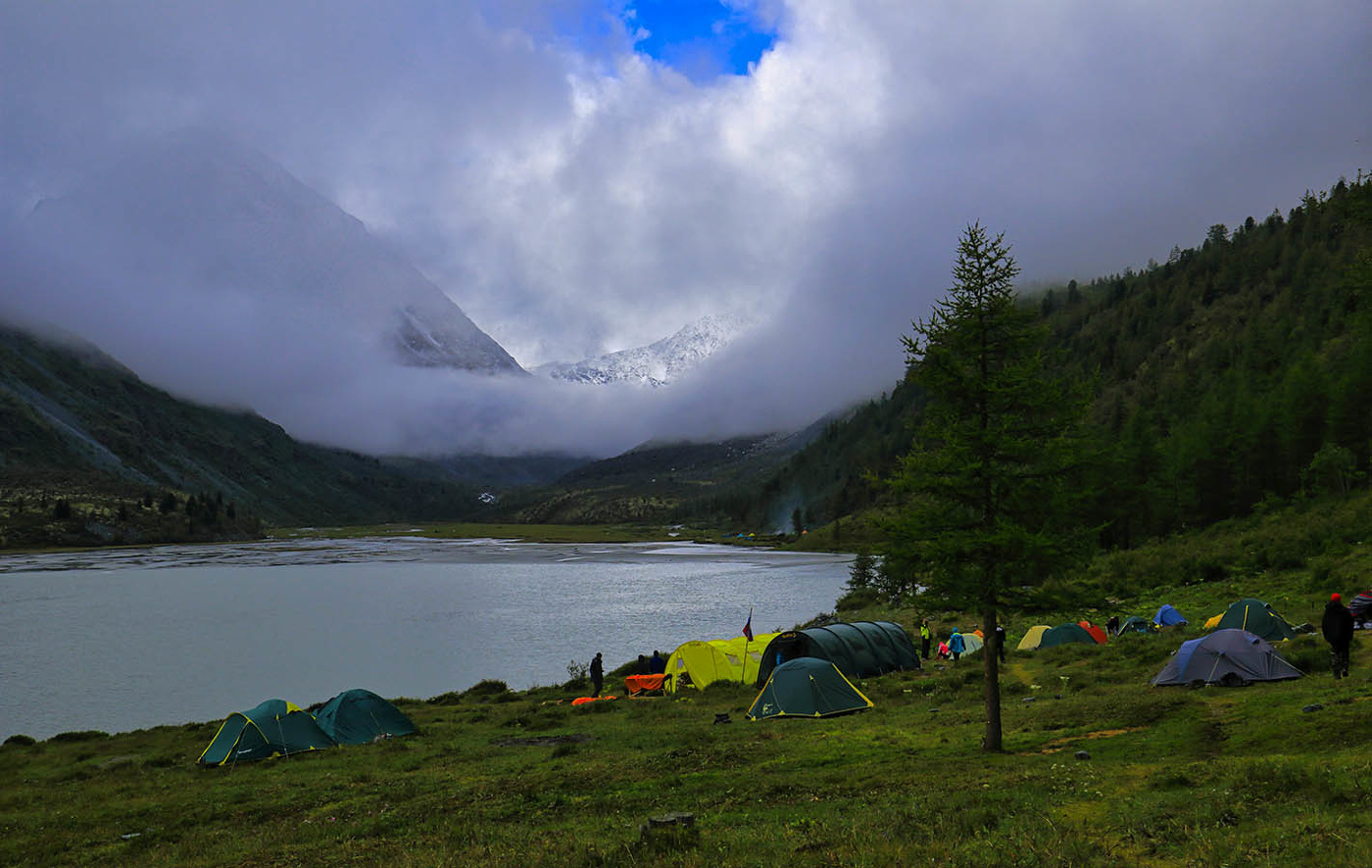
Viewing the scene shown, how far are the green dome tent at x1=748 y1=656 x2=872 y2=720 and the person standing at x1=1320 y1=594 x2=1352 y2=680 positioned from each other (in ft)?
49.8

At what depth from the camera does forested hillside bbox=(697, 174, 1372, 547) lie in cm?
7025

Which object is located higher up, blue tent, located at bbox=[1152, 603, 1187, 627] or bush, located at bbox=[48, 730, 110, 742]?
blue tent, located at bbox=[1152, 603, 1187, 627]

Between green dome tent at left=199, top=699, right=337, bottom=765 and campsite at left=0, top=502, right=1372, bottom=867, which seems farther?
green dome tent at left=199, top=699, right=337, bottom=765

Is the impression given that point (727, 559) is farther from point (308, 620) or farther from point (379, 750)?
point (379, 750)

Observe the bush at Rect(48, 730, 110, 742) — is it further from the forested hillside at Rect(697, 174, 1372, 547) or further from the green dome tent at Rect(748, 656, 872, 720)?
the forested hillside at Rect(697, 174, 1372, 547)

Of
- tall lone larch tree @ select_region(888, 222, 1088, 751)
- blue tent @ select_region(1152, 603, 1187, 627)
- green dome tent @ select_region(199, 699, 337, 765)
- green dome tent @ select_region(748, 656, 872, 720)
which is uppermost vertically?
tall lone larch tree @ select_region(888, 222, 1088, 751)

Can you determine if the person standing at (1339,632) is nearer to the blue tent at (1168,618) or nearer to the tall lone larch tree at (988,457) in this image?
the tall lone larch tree at (988,457)

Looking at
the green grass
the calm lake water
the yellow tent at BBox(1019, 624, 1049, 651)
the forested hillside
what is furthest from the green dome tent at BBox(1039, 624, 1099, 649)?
the calm lake water

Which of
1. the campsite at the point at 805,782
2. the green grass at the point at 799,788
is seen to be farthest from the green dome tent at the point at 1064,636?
the green grass at the point at 799,788

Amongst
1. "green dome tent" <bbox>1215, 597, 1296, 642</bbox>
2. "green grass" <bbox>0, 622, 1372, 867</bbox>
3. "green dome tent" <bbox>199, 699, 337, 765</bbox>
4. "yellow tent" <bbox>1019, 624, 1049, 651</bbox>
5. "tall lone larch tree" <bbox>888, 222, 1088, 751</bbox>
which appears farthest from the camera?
"yellow tent" <bbox>1019, 624, 1049, 651</bbox>

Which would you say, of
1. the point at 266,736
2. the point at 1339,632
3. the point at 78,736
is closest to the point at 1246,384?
the point at 1339,632

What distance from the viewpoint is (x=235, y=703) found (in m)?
48.5

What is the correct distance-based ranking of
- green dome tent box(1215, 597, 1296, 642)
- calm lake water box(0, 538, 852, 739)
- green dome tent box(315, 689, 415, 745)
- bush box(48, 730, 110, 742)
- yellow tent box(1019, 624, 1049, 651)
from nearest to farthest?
1. green dome tent box(1215, 597, 1296, 642)
2. green dome tent box(315, 689, 415, 745)
3. bush box(48, 730, 110, 742)
4. yellow tent box(1019, 624, 1049, 651)
5. calm lake water box(0, 538, 852, 739)

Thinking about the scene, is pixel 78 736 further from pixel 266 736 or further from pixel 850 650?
pixel 850 650
